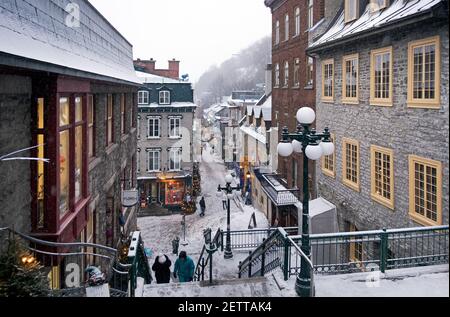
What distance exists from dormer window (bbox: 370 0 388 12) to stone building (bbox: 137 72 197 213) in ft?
88.2

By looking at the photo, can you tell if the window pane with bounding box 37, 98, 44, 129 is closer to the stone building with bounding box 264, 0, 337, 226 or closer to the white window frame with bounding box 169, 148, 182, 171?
the stone building with bounding box 264, 0, 337, 226

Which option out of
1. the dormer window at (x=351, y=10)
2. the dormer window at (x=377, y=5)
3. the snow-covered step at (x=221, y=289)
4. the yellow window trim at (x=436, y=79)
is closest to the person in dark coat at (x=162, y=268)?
the snow-covered step at (x=221, y=289)

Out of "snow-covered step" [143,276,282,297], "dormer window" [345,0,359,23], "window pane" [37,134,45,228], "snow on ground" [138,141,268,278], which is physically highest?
"dormer window" [345,0,359,23]

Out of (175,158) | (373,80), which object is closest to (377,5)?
(373,80)

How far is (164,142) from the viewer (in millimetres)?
41406

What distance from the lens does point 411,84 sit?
12266mm

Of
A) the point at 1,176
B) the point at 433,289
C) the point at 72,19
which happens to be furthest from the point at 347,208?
the point at 1,176

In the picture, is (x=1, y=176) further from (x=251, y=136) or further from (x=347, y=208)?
(x=251, y=136)

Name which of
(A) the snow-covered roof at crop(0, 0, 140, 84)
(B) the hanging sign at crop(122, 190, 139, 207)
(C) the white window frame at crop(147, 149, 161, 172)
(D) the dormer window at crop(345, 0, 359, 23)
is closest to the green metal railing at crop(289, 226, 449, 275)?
(A) the snow-covered roof at crop(0, 0, 140, 84)

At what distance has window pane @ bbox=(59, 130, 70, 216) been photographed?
27.8 feet

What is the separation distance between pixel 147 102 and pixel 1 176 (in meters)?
35.5

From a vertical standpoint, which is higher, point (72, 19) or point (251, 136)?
point (72, 19)

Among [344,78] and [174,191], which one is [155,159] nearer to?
[174,191]

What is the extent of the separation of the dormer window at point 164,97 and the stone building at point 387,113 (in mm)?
24204
